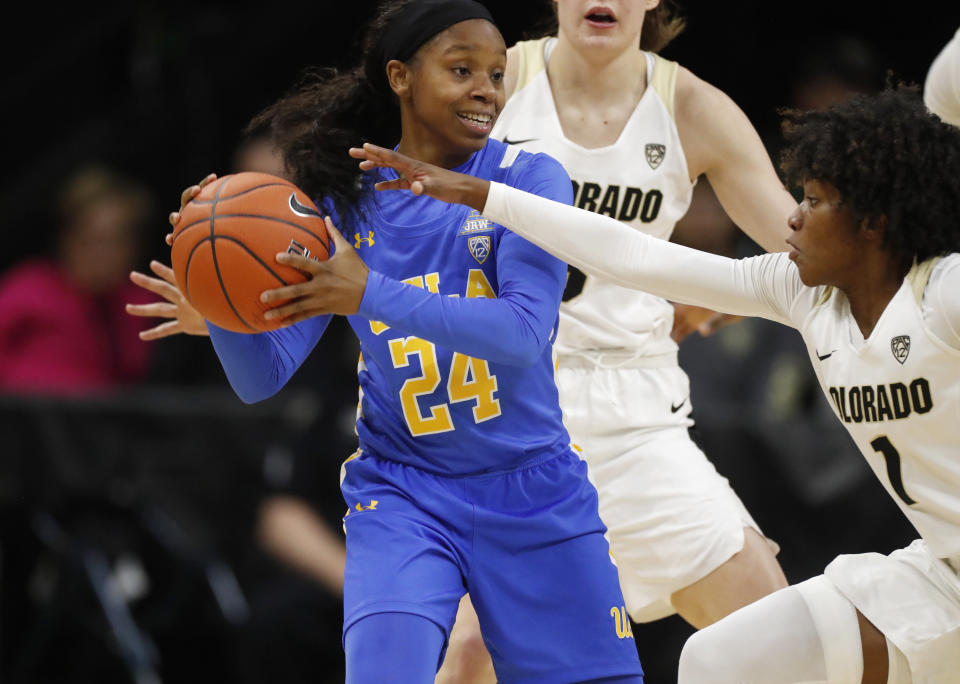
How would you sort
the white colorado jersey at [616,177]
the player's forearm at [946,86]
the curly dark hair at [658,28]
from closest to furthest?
the player's forearm at [946,86] < the white colorado jersey at [616,177] < the curly dark hair at [658,28]

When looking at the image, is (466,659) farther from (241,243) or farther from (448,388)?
(241,243)

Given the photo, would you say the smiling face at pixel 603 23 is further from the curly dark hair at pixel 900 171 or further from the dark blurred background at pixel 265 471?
the dark blurred background at pixel 265 471

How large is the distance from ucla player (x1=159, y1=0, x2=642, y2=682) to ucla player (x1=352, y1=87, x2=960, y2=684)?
203 mm

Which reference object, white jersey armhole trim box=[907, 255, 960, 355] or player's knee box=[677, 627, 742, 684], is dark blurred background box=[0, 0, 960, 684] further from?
white jersey armhole trim box=[907, 255, 960, 355]

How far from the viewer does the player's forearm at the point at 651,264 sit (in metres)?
3.40

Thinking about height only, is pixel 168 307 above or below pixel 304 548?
above

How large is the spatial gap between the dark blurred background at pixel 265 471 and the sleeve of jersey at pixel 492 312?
93.4 inches

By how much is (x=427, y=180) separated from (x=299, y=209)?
0.30 m

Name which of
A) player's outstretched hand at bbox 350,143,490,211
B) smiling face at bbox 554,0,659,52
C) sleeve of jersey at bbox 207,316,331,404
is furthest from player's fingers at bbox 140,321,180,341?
smiling face at bbox 554,0,659,52

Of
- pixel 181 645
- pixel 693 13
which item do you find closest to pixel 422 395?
pixel 181 645

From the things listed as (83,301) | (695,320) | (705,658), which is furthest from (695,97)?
(83,301)

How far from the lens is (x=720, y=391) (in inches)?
248

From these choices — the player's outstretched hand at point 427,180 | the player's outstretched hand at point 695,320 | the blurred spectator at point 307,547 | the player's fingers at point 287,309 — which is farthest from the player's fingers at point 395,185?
the blurred spectator at point 307,547

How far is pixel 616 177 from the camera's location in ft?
13.9
